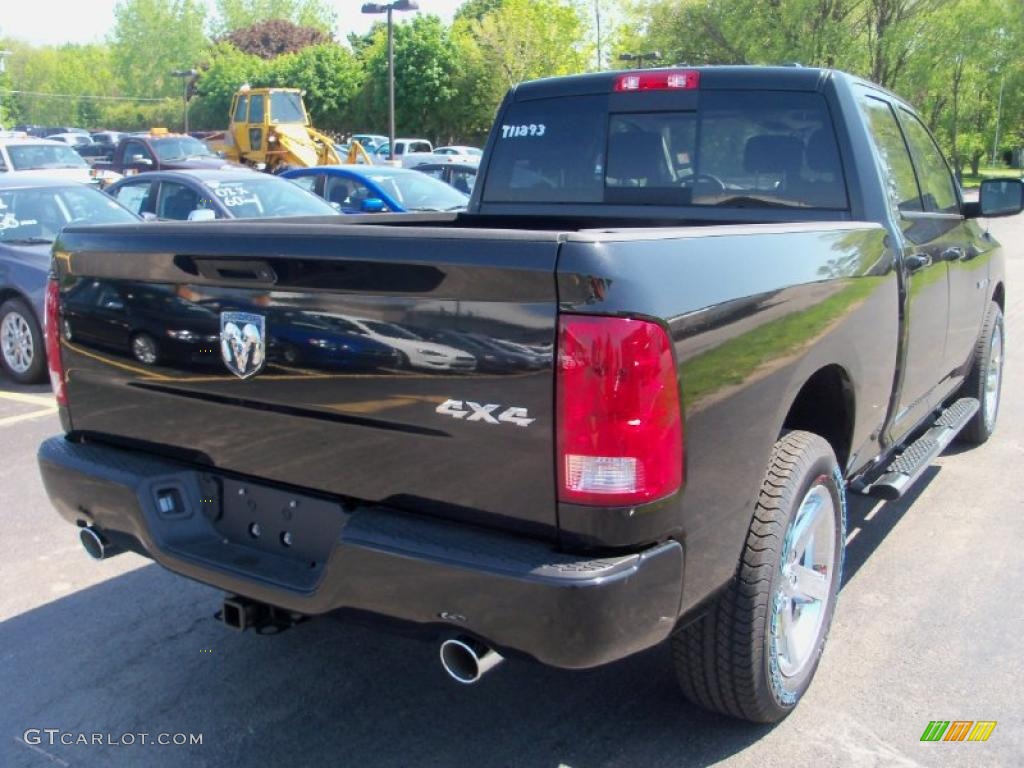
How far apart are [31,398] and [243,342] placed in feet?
19.1

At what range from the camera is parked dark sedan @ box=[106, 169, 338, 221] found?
35.0 ft

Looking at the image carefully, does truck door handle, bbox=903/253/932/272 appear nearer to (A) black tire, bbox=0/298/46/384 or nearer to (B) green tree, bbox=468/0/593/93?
(A) black tire, bbox=0/298/46/384

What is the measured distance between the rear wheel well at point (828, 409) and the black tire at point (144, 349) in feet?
6.72

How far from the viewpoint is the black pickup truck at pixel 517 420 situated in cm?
229

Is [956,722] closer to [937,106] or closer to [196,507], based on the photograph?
[196,507]

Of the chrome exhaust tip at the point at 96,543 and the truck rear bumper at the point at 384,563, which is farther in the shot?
the chrome exhaust tip at the point at 96,543

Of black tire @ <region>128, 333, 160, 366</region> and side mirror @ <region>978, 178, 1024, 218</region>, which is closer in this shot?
black tire @ <region>128, 333, 160, 366</region>

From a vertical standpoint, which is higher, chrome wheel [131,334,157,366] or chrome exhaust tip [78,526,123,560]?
chrome wheel [131,334,157,366]

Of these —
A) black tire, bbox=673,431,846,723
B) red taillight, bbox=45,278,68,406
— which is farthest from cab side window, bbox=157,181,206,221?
black tire, bbox=673,431,846,723

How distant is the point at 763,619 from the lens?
2.83m

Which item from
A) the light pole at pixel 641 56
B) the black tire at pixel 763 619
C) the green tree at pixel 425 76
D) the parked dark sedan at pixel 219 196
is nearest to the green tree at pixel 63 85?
the green tree at pixel 425 76

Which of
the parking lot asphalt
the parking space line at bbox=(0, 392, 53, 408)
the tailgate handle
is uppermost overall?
the tailgate handle

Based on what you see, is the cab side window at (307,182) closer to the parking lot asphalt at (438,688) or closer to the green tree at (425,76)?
the parking lot asphalt at (438,688)

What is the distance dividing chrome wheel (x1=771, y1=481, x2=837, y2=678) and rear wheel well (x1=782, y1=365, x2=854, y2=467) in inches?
13.0
